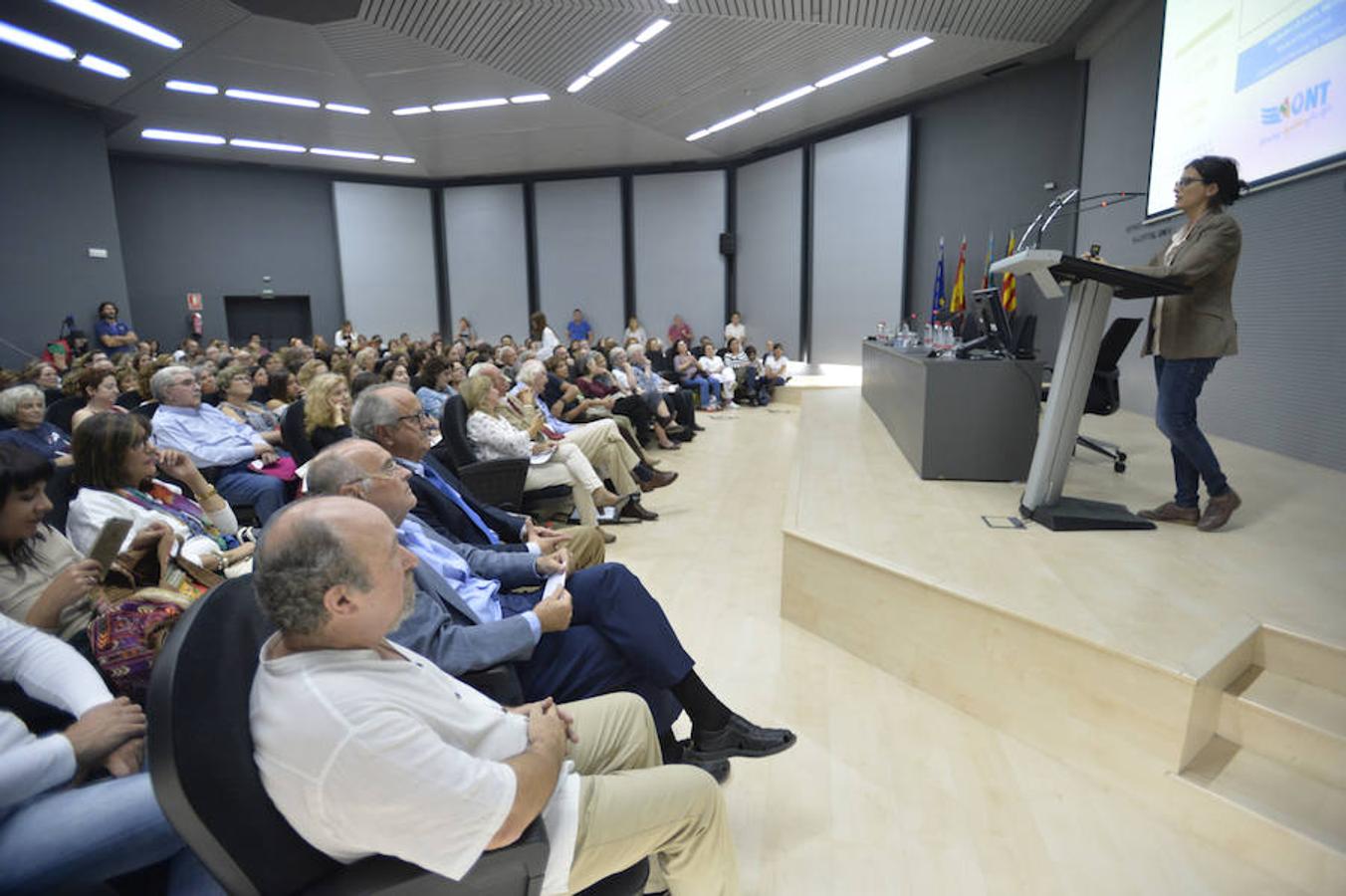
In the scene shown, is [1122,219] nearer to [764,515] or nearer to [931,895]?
[764,515]

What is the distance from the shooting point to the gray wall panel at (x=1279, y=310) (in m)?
3.62

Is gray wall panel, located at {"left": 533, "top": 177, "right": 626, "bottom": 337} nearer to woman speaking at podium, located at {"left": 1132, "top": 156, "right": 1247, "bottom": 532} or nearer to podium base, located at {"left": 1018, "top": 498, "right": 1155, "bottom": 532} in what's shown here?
podium base, located at {"left": 1018, "top": 498, "right": 1155, "bottom": 532}

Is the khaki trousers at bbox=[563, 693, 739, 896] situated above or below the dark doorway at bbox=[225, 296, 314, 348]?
below

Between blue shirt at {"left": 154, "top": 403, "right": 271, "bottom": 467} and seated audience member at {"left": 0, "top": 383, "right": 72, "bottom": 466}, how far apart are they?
39 cm

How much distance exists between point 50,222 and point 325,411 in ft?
24.2

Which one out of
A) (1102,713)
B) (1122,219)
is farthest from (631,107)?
(1102,713)

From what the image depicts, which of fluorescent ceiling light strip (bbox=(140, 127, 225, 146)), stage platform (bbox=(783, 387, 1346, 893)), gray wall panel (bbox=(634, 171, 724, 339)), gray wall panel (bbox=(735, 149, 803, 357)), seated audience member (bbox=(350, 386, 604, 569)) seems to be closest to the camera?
stage platform (bbox=(783, 387, 1346, 893))

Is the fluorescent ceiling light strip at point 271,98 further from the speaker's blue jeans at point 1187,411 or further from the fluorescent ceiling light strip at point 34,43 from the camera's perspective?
the speaker's blue jeans at point 1187,411

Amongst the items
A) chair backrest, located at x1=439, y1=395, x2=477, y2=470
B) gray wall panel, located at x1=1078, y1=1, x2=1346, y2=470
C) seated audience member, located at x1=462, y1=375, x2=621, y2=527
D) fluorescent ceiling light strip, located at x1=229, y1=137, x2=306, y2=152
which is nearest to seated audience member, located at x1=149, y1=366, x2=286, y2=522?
chair backrest, located at x1=439, y1=395, x2=477, y2=470

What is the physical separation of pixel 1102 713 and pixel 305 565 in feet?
6.50

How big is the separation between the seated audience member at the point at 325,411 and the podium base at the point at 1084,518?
317 cm

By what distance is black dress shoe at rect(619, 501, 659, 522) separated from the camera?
14.3 ft

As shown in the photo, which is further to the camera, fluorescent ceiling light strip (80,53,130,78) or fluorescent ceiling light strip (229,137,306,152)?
fluorescent ceiling light strip (229,137,306,152)

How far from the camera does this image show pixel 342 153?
438 inches
